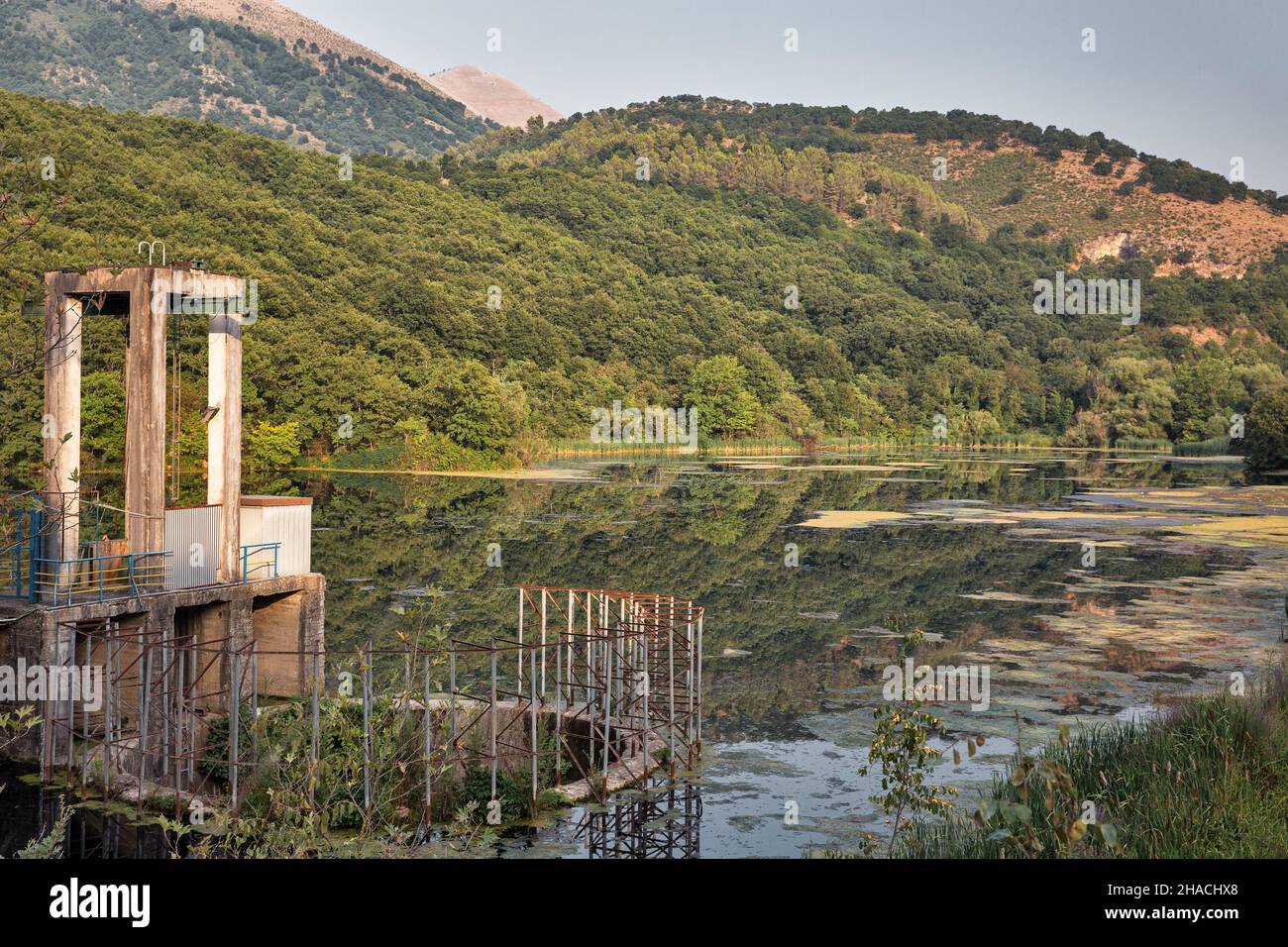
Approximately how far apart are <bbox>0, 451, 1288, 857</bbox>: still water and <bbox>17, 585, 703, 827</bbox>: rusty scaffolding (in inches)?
26.5

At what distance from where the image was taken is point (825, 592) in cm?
2633

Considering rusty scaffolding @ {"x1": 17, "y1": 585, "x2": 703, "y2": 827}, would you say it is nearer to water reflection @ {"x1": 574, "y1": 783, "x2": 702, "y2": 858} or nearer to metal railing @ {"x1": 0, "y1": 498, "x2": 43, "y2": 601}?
water reflection @ {"x1": 574, "y1": 783, "x2": 702, "y2": 858}

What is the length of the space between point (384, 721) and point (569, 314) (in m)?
79.6

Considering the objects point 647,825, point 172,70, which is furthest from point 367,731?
point 172,70

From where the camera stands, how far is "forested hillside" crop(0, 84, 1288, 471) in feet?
201

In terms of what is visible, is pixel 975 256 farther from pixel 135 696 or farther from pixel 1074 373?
pixel 135 696

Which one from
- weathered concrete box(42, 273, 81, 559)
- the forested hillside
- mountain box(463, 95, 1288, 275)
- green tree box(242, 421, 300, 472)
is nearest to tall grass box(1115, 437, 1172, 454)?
the forested hillside

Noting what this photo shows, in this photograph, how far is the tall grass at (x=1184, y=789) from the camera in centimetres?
806

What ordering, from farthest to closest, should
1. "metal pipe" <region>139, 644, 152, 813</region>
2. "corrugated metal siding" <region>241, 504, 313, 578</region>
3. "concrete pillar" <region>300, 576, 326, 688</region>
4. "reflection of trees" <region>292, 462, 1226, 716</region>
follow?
"reflection of trees" <region>292, 462, 1226, 716</region> → "concrete pillar" <region>300, 576, 326, 688</region> → "corrugated metal siding" <region>241, 504, 313, 578</region> → "metal pipe" <region>139, 644, 152, 813</region>

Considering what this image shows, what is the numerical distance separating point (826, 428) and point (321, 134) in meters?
124

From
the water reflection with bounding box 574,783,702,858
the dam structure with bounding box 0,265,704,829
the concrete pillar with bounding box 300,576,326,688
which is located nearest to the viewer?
the water reflection with bounding box 574,783,702,858

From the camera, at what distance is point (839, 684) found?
17938 mm

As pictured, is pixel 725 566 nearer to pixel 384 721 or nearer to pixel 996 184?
pixel 384 721
